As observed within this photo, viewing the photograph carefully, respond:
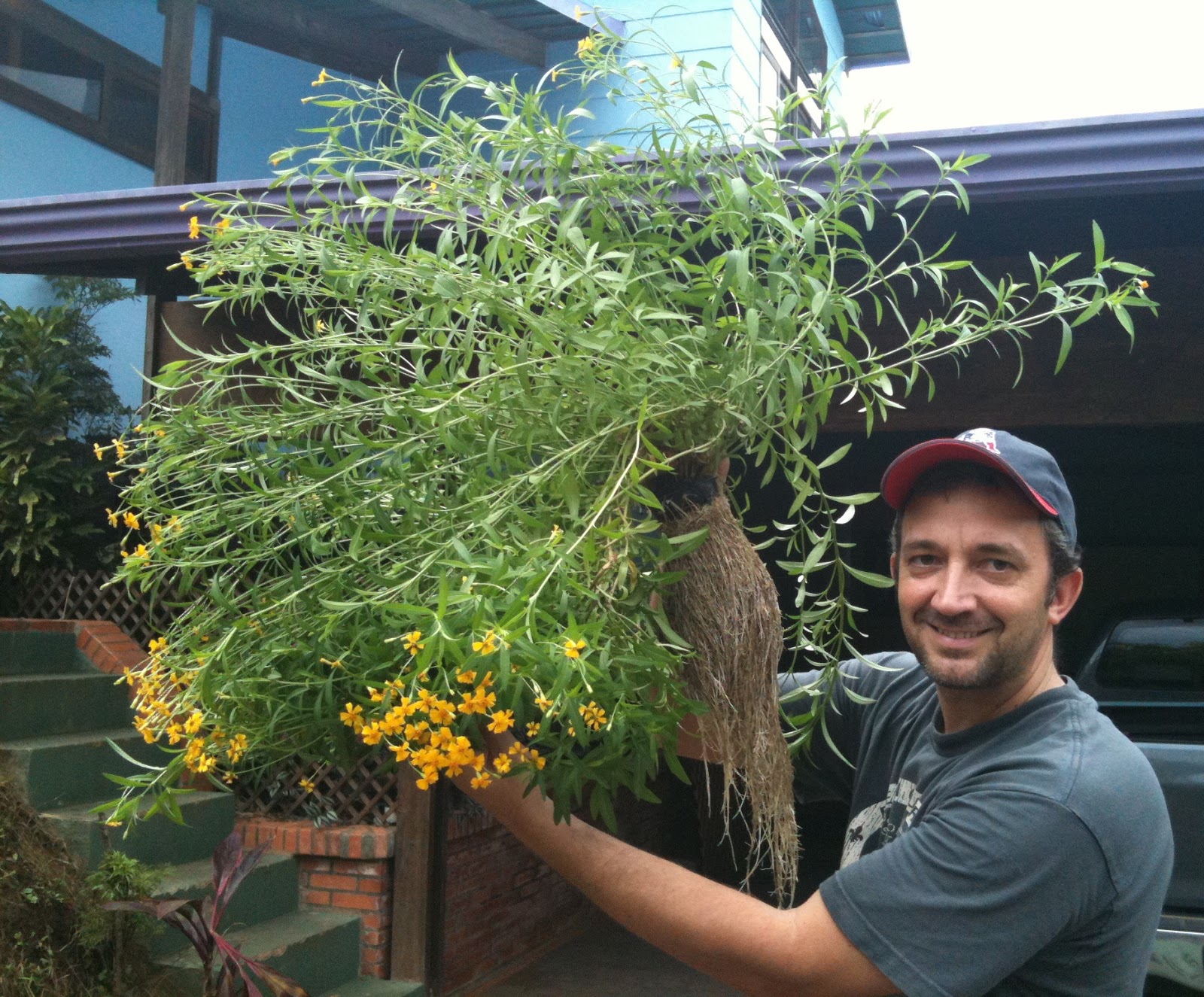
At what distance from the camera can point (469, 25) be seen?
739 cm

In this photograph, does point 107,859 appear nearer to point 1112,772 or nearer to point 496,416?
point 496,416

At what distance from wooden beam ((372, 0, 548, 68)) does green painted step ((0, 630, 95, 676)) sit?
4146mm

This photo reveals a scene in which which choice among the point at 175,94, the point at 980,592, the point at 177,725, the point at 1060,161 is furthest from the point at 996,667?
the point at 175,94

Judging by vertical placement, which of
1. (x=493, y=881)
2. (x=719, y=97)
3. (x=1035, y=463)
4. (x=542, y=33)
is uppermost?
(x=542, y=33)

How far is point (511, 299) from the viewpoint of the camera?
161 centimetres

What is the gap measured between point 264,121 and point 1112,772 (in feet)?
27.6

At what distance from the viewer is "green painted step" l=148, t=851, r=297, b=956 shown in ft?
14.0

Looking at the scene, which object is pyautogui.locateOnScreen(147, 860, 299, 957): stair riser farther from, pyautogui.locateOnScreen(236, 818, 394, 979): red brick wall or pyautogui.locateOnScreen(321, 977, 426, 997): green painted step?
pyautogui.locateOnScreen(321, 977, 426, 997): green painted step

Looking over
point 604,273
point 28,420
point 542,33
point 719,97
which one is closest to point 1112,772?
point 604,273

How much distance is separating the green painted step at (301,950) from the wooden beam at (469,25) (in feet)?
17.0

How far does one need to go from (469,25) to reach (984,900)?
7.03m

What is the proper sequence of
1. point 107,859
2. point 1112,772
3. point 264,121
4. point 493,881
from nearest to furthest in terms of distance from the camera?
point 1112,772, point 107,859, point 493,881, point 264,121

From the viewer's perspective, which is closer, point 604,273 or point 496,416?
point 604,273

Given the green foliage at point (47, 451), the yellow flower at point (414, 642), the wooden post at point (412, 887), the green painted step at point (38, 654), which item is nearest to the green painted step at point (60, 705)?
the green painted step at point (38, 654)
